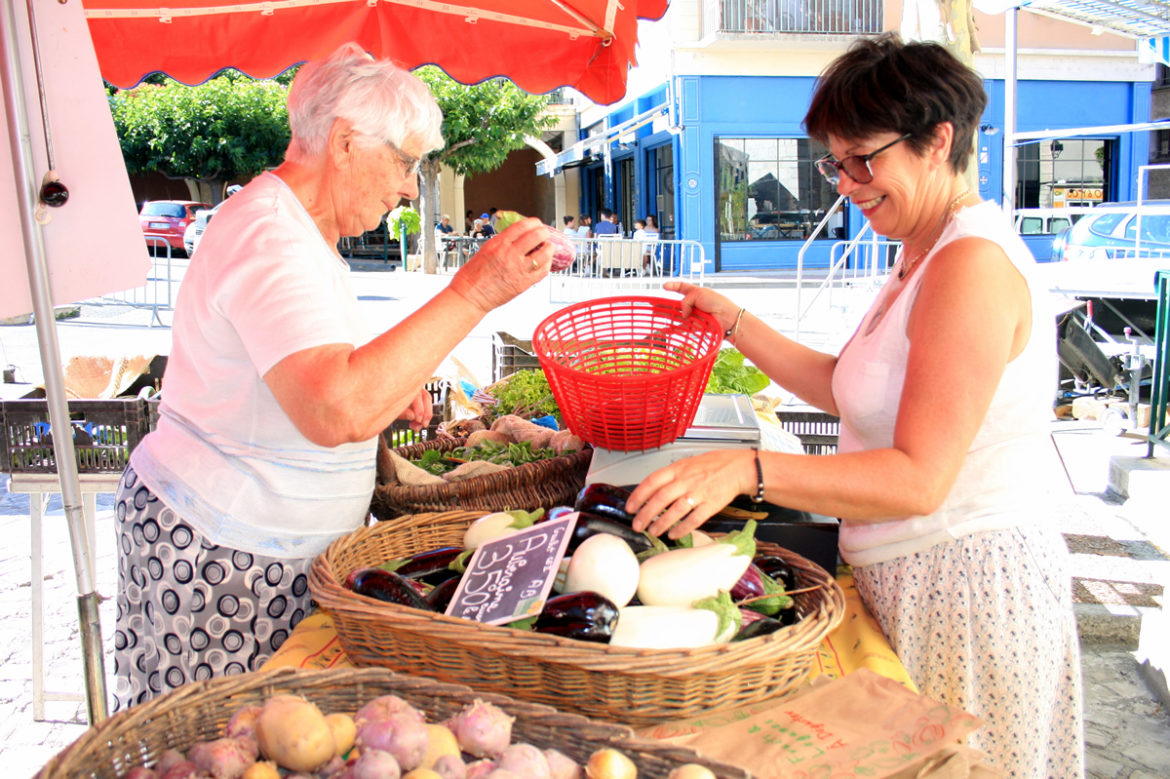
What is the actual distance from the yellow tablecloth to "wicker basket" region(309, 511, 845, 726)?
106 mm

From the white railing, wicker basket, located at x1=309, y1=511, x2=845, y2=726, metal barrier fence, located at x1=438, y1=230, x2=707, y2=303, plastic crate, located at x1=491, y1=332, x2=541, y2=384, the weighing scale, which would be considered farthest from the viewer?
the white railing

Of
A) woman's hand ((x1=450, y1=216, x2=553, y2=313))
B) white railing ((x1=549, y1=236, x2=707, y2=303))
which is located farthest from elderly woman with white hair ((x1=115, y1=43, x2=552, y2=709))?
white railing ((x1=549, y1=236, x2=707, y2=303))

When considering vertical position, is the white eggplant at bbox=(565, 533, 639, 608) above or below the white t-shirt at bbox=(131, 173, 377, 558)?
below

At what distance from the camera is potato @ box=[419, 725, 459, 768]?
1.04 metres

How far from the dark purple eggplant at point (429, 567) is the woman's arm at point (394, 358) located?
260 mm

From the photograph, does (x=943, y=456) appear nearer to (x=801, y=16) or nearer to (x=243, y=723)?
(x=243, y=723)

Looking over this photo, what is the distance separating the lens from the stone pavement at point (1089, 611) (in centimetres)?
311

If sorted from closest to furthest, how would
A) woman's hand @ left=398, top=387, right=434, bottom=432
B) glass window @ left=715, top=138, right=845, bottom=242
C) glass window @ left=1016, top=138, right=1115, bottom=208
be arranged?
woman's hand @ left=398, top=387, right=434, bottom=432
glass window @ left=715, top=138, right=845, bottom=242
glass window @ left=1016, top=138, right=1115, bottom=208

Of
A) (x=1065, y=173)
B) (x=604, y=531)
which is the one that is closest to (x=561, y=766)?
(x=604, y=531)

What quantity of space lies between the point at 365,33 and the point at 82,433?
191cm

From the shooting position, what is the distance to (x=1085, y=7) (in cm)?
592

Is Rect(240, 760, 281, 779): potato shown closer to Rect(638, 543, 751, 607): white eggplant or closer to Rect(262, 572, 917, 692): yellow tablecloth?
Rect(262, 572, 917, 692): yellow tablecloth

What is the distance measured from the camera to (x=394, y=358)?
5.20ft

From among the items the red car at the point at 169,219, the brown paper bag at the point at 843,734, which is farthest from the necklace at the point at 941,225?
Answer: the red car at the point at 169,219
